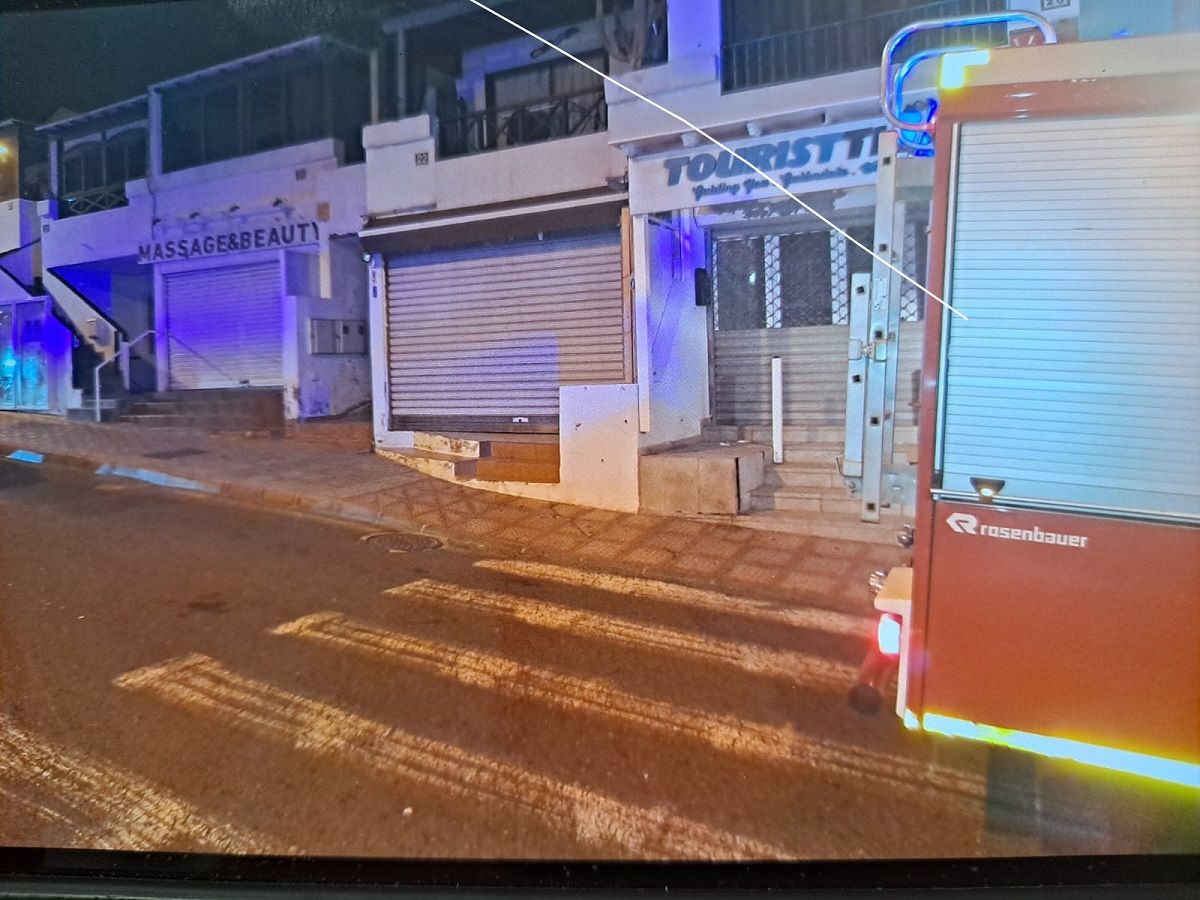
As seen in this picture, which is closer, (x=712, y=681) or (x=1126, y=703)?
(x=1126, y=703)

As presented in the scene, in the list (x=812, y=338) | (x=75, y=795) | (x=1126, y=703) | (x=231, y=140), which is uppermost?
(x=231, y=140)

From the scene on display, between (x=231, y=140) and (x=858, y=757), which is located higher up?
(x=231, y=140)

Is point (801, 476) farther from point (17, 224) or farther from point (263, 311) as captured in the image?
point (17, 224)

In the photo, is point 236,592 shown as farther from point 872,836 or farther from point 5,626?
point 872,836

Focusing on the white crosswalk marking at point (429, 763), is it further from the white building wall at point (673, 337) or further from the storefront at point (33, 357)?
the storefront at point (33, 357)

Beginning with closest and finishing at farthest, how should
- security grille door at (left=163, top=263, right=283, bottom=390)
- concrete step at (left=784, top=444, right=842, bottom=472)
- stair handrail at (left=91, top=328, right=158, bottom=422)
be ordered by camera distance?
1. concrete step at (left=784, top=444, right=842, bottom=472)
2. security grille door at (left=163, top=263, right=283, bottom=390)
3. stair handrail at (left=91, top=328, right=158, bottom=422)

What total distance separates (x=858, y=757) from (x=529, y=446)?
23.1 feet

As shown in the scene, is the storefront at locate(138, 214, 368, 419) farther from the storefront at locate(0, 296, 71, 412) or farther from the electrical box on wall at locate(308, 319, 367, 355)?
the storefront at locate(0, 296, 71, 412)

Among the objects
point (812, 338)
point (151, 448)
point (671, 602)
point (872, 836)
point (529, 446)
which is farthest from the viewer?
point (151, 448)

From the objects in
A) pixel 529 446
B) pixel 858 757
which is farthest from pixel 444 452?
pixel 858 757

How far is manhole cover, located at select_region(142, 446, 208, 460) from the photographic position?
441 inches

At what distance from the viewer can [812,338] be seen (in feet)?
30.1

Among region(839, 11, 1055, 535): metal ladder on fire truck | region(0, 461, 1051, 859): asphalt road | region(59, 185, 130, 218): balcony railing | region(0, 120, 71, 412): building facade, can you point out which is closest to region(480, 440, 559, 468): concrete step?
region(0, 461, 1051, 859): asphalt road

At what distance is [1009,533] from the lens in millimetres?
2951
